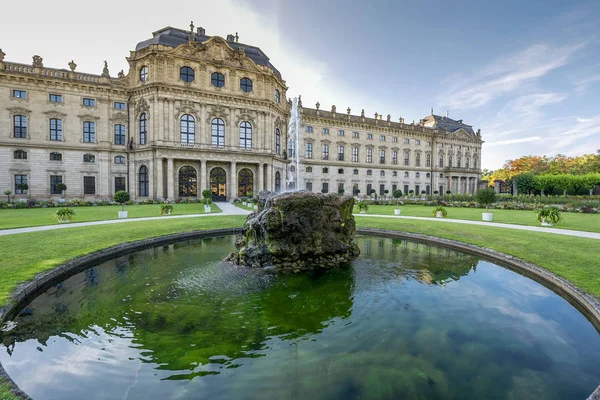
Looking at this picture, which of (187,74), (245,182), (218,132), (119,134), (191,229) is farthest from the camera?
(245,182)

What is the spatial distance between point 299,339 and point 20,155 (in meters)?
41.8

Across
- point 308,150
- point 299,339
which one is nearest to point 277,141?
point 308,150

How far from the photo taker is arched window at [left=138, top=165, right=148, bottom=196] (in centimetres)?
3347

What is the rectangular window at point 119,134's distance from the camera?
3394 cm

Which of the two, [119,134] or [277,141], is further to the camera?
[277,141]

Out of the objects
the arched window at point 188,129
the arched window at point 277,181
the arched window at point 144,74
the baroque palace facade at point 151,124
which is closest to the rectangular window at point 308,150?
the arched window at point 277,181

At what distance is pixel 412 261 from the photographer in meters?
9.55

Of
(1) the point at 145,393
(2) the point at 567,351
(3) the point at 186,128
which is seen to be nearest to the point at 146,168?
(3) the point at 186,128

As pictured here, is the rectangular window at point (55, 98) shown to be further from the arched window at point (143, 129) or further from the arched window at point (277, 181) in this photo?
the arched window at point (277, 181)

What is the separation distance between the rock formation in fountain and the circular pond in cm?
111

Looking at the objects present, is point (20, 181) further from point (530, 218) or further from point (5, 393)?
point (530, 218)

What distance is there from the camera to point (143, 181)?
3369 cm

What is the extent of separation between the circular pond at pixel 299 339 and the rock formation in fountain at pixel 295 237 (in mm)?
1105

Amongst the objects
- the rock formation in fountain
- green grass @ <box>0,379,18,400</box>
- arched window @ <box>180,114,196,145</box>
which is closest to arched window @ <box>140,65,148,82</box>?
arched window @ <box>180,114,196,145</box>
